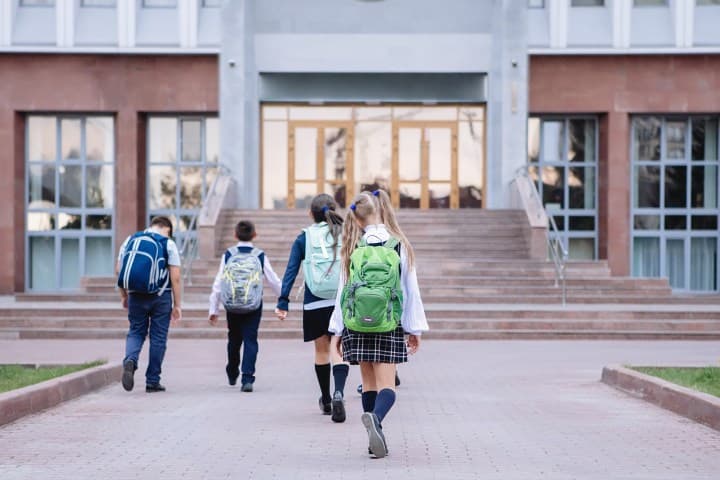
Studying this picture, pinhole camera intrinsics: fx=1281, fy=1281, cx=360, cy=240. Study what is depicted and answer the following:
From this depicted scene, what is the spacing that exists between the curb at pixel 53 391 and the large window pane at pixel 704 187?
80.1ft

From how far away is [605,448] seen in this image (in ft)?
27.4

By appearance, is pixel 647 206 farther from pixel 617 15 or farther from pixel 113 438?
pixel 113 438

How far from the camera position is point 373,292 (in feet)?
25.3

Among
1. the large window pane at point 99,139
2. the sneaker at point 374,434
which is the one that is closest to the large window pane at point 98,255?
the large window pane at point 99,139

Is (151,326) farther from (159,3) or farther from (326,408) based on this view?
(159,3)

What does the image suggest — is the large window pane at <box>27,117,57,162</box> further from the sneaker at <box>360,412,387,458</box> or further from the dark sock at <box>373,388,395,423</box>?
the sneaker at <box>360,412,387,458</box>

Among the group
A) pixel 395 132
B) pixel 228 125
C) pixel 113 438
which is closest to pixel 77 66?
pixel 228 125

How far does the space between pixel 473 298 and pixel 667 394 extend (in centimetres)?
→ 1292

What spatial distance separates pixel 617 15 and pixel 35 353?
840 inches

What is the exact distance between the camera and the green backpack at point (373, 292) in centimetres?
775

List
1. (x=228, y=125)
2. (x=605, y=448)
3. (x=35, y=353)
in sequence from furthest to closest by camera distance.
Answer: (x=228, y=125) < (x=35, y=353) < (x=605, y=448)

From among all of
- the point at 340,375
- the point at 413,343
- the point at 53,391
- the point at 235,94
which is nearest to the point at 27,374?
the point at 53,391

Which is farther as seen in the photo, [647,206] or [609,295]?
[647,206]

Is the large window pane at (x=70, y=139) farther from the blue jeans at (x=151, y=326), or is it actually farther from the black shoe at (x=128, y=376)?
the black shoe at (x=128, y=376)
